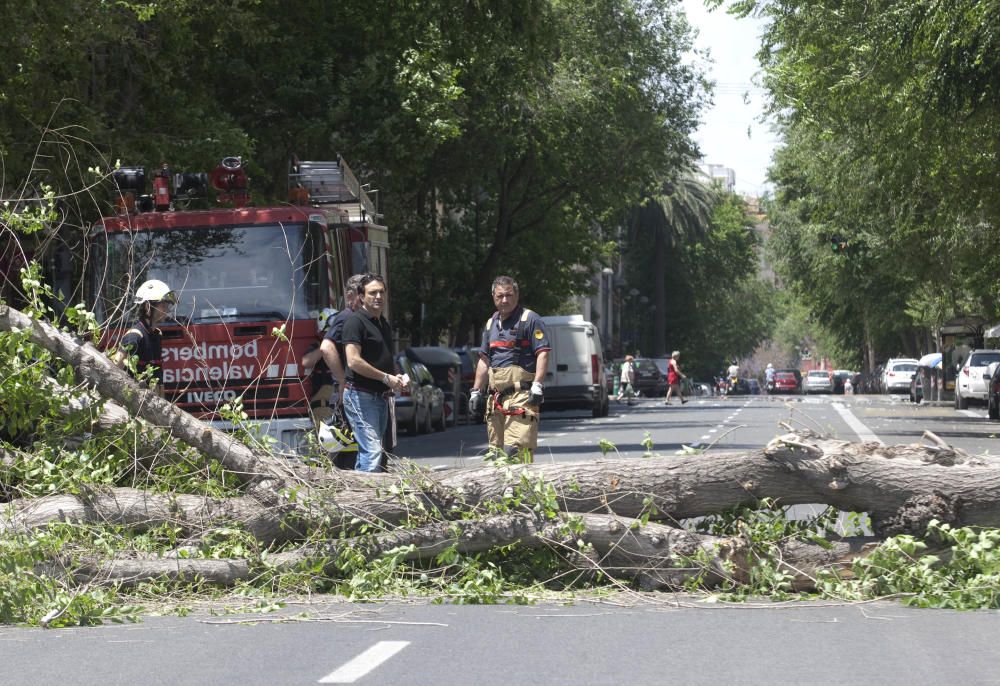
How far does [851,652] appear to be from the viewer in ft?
24.0

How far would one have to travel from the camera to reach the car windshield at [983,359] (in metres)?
43.5

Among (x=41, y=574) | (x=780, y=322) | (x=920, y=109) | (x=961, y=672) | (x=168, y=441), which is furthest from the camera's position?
(x=780, y=322)

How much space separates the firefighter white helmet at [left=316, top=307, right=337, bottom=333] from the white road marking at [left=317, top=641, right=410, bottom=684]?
26.2 ft

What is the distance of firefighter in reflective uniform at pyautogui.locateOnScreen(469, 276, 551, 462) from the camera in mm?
12367

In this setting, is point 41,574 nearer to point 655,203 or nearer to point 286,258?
point 286,258

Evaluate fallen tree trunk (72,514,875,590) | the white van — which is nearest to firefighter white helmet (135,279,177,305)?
fallen tree trunk (72,514,875,590)

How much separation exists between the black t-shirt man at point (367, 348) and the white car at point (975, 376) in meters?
33.0

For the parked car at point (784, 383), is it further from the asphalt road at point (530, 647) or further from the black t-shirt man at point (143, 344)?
the asphalt road at point (530, 647)

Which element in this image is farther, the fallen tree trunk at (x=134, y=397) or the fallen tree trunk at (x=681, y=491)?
the fallen tree trunk at (x=134, y=397)

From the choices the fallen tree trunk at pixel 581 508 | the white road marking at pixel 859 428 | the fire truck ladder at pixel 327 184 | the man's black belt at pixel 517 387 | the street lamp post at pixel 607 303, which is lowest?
the white road marking at pixel 859 428

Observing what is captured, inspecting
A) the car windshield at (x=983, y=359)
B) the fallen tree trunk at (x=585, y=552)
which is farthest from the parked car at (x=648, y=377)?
the fallen tree trunk at (x=585, y=552)

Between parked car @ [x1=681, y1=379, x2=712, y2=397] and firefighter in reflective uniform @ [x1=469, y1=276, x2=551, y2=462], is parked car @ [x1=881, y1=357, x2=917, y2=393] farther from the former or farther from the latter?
firefighter in reflective uniform @ [x1=469, y1=276, x2=551, y2=462]

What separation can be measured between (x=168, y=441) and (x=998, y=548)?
4.83 m

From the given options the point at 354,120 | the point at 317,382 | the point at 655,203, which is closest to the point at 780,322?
the point at 655,203
